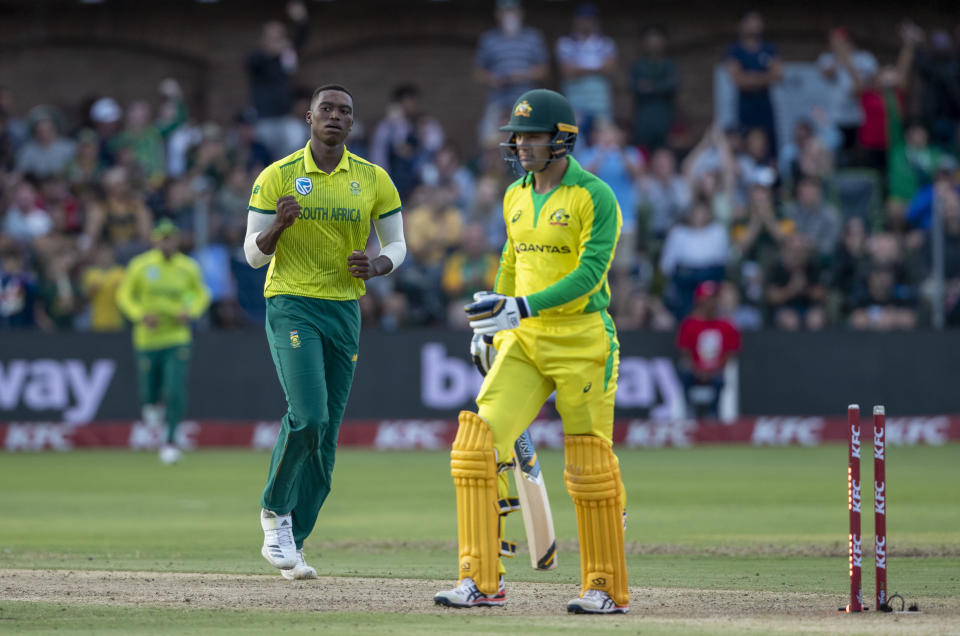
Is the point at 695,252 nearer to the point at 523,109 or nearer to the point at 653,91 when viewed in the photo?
the point at 653,91

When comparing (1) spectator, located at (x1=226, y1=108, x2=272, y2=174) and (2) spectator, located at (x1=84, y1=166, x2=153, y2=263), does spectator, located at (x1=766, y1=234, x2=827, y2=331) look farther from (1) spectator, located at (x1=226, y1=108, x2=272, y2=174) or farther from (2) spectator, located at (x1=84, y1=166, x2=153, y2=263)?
(2) spectator, located at (x1=84, y1=166, x2=153, y2=263)

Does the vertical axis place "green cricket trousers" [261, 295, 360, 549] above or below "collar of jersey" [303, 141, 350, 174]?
below

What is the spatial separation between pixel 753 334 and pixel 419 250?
13.8 feet

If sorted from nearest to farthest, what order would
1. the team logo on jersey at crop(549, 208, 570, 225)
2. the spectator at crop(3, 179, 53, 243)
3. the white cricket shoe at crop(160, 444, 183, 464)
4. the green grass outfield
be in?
the team logo on jersey at crop(549, 208, 570, 225) → the green grass outfield → the white cricket shoe at crop(160, 444, 183, 464) → the spectator at crop(3, 179, 53, 243)

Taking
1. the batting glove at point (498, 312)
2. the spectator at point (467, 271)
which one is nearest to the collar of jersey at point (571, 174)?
the batting glove at point (498, 312)

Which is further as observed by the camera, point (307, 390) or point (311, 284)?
point (311, 284)

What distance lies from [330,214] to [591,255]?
1760 mm

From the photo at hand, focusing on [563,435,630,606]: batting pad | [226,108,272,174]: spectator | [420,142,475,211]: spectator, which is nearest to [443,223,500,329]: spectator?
[420,142,475,211]: spectator

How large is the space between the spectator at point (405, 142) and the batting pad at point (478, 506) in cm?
1342

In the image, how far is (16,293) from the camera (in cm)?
1872

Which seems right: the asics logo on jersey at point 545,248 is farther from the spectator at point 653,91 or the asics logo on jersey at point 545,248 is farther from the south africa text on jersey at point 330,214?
the spectator at point 653,91

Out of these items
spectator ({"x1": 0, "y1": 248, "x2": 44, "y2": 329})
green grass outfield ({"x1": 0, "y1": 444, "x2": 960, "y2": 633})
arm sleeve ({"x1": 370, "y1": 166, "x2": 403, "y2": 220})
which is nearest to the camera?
green grass outfield ({"x1": 0, "y1": 444, "x2": 960, "y2": 633})

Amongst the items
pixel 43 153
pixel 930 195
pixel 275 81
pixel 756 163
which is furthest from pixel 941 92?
pixel 43 153

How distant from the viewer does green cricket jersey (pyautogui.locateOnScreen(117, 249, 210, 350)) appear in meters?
16.6
